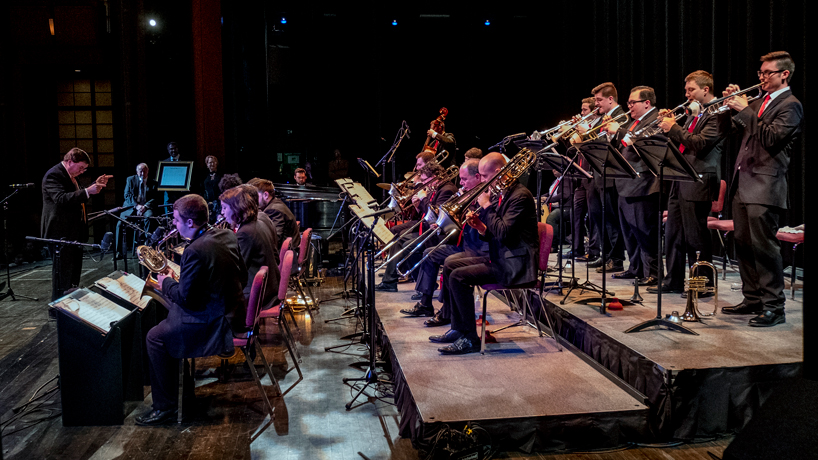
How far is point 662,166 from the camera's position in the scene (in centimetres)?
388

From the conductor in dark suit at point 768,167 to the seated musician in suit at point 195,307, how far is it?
3338mm

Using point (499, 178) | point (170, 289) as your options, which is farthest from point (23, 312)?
point (499, 178)

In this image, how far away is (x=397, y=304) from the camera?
5.66 m

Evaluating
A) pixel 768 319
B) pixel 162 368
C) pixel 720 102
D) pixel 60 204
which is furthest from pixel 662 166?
pixel 60 204

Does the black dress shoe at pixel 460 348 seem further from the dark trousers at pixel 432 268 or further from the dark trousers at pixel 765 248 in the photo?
the dark trousers at pixel 765 248

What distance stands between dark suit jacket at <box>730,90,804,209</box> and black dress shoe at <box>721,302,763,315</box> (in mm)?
799

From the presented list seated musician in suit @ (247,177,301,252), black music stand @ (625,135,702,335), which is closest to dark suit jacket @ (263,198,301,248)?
seated musician in suit @ (247,177,301,252)

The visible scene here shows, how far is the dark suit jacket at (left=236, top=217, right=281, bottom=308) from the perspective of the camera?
429 centimetres

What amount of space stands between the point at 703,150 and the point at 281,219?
12.0ft

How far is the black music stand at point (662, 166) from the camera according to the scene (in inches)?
149

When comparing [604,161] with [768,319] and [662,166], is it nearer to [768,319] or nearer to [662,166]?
[662,166]

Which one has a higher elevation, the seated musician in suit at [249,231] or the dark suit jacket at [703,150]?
the dark suit jacket at [703,150]

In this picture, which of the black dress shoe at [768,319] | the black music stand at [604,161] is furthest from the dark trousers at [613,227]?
the black dress shoe at [768,319]

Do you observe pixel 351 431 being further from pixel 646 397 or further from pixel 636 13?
pixel 636 13
